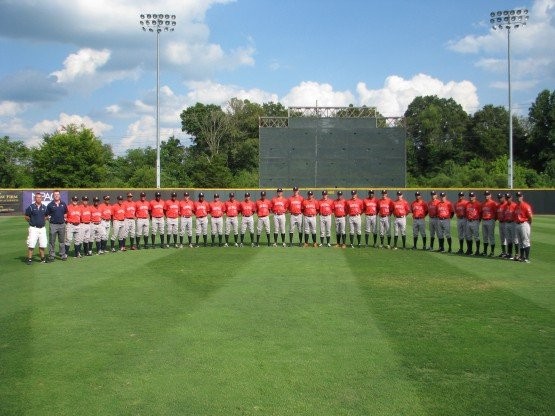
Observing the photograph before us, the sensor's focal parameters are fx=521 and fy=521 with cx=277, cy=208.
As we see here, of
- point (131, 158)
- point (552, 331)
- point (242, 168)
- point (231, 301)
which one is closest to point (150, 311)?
point (231, 301)

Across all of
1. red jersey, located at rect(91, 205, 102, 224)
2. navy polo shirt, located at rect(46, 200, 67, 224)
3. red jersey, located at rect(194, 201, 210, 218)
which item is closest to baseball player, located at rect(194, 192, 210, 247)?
red jersey, located at rect(194, 201, 210, 218)

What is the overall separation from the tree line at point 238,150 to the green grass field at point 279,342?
44.3 m

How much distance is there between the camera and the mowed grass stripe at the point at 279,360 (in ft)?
15.5

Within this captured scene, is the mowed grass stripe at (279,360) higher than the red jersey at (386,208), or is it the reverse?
the red jersey at (386,208)

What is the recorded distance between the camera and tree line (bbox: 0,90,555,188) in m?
56.6

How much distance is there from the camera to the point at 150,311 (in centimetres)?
807

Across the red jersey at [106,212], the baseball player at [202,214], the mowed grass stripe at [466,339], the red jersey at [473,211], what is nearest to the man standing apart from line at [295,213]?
the baseball player at [202,214]

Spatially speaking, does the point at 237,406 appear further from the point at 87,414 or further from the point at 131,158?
the point at 131,158

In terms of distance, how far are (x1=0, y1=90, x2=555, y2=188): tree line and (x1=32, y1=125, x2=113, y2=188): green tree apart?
0.33ft

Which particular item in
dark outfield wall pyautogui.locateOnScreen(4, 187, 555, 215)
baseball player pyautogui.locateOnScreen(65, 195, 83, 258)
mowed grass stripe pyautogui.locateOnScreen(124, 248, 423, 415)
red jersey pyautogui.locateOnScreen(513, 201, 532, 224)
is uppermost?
dark outfield wall pyautogui.locateOnScreen(4, 187, 555, 215)

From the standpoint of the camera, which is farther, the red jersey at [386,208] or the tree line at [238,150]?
the tree line at [238,150]

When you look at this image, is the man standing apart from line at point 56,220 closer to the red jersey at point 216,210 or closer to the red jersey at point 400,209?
the red jersey at point 216,210

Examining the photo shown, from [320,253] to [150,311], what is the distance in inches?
303

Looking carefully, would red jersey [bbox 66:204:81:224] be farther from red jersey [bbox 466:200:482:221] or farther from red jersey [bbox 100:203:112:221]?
red jersey [bbox 466:200:482:221]
